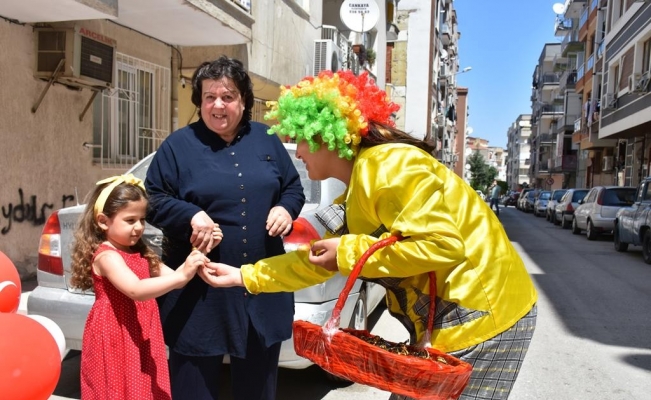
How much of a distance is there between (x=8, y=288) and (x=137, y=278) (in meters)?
0.56

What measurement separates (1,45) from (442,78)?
4591 cm

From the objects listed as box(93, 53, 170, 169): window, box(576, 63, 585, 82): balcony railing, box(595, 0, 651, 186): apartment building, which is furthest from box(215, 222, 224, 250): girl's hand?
box(576, 63, 585, 82): balcony railing

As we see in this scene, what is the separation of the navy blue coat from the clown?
496 mm

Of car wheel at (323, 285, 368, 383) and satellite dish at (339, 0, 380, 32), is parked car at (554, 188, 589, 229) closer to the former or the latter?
satellite dish at (339, 0, 380, 32)

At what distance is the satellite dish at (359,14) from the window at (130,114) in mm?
6031

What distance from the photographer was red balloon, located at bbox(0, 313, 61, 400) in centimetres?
192

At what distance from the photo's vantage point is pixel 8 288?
2414 millimetres

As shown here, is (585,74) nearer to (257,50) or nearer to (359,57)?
(359,57)

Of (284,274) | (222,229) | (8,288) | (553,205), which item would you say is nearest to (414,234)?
(284,274)

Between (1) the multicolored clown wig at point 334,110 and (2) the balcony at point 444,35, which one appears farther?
(2) the balcony at point 444,35

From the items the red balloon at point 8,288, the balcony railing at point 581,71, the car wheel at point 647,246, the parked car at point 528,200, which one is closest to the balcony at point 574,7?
the balcony railing at point 581,71

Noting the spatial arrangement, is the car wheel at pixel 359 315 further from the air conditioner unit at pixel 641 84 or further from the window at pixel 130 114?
the air conditioner unit at pixel 641 84

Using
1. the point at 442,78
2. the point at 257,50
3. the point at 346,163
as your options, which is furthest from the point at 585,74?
the point at 346,163

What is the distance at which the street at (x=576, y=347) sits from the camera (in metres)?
4.23
